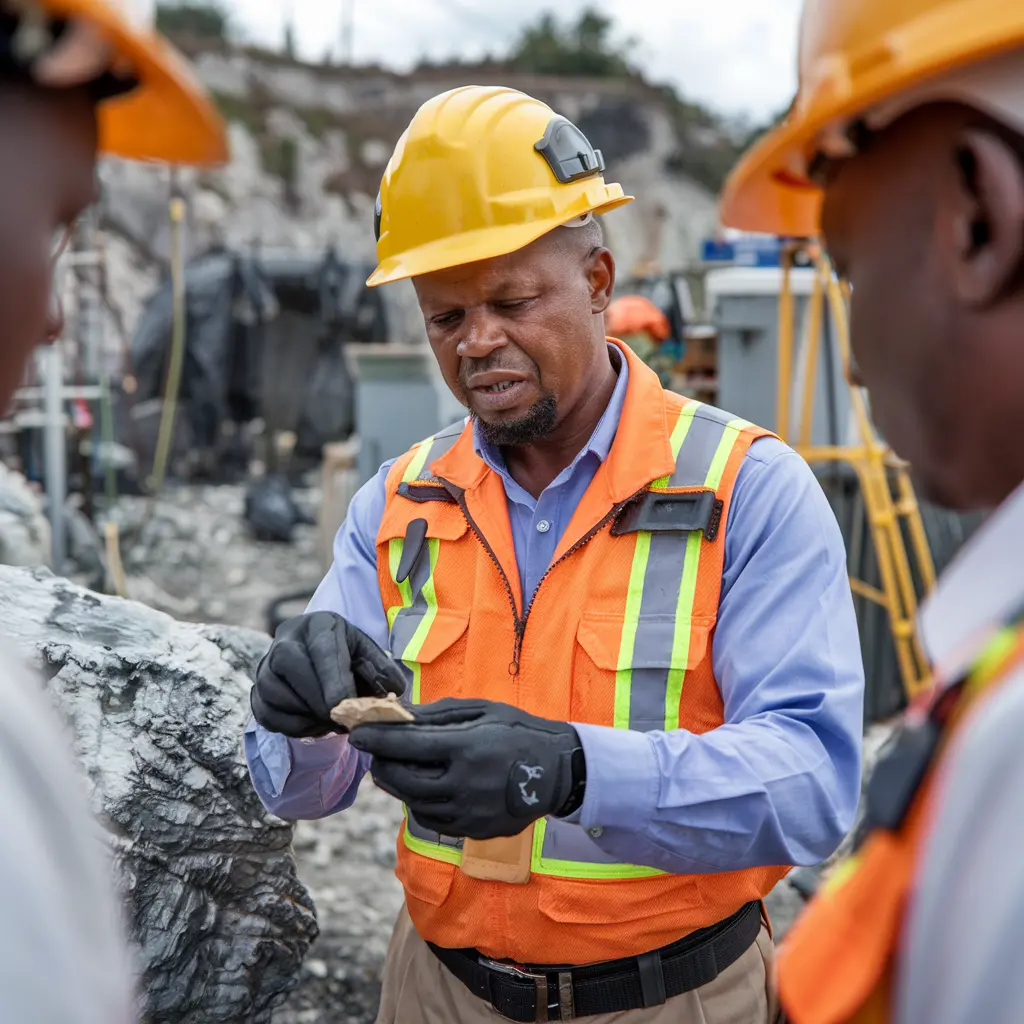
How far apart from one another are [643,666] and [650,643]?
0.04 metres

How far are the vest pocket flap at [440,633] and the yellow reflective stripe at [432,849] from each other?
321 millimetres

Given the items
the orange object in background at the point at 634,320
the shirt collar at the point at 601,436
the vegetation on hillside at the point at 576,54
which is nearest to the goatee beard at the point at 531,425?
the shirt collar at the point at 601,436

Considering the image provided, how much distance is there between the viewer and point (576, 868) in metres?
1.78

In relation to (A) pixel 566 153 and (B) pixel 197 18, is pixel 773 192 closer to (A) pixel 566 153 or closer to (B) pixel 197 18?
(A) pixel 566 153

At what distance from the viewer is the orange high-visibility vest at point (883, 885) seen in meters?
0.76

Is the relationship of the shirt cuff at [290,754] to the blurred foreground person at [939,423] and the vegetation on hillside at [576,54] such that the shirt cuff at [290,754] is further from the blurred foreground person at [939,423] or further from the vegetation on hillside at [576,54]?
the vegetation on hillside at [576,54]

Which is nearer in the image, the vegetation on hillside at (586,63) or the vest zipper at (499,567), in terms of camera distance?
the vest zipper at (499,567)

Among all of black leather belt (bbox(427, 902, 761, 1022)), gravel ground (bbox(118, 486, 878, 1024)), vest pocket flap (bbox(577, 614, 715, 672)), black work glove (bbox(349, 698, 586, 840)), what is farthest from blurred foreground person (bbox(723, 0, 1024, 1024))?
gravel ground (bbox(118, 486, 878, 1024))

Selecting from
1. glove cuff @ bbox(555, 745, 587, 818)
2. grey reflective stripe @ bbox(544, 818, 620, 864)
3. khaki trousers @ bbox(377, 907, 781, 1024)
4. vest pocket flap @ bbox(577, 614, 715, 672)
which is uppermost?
vest pocket flap @ bbox(577, 614, 715, 672)

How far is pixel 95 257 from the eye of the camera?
841 cm

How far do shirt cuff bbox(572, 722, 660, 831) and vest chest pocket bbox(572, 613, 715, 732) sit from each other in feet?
0.69

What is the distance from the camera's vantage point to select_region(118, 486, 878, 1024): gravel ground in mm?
3383

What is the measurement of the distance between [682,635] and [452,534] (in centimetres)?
49

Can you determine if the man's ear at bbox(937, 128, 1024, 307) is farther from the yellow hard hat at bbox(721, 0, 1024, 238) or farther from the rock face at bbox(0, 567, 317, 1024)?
the rock face at bbox(0, 567, 317, 1024)
